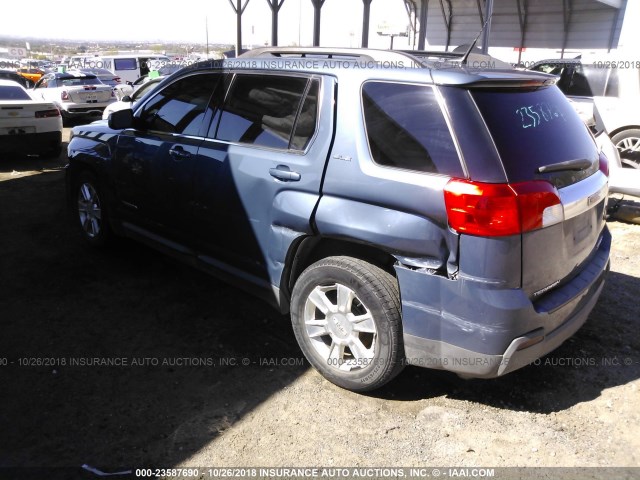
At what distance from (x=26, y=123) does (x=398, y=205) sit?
8994 mm

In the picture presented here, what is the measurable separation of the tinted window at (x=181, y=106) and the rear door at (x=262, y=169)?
0.26m

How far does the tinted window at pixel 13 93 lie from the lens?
9835 mm

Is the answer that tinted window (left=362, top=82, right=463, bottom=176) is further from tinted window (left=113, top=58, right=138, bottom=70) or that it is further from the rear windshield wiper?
tinted window (left=113, top=58, right=138, bottom=70)

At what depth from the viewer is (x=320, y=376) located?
133 inches

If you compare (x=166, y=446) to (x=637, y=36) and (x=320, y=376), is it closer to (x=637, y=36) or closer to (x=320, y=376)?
(x=320, y=376)

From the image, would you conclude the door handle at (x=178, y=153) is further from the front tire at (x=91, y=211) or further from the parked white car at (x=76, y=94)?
the parked white car at (x=76, y=94)

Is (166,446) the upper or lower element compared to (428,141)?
lower

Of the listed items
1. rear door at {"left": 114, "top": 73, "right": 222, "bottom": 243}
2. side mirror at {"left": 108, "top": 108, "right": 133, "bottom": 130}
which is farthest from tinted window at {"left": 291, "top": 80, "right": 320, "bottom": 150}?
side mirror at {"left": 108, "top": 108, "right": 133, "bottom": 130}

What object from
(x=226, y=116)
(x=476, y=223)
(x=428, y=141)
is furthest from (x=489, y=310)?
(x=226, y=116)

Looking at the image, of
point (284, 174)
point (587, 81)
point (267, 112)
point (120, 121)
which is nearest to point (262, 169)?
point (284, 174)

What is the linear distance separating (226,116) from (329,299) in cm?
153

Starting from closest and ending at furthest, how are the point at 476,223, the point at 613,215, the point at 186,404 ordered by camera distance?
the point at 476,223 < the point at 186,404 < the point at 613,215

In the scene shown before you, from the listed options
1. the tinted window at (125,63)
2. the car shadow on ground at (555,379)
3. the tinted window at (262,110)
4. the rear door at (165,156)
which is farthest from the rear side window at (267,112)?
the tinted window at (125,63)

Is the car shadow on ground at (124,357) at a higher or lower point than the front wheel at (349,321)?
lower
